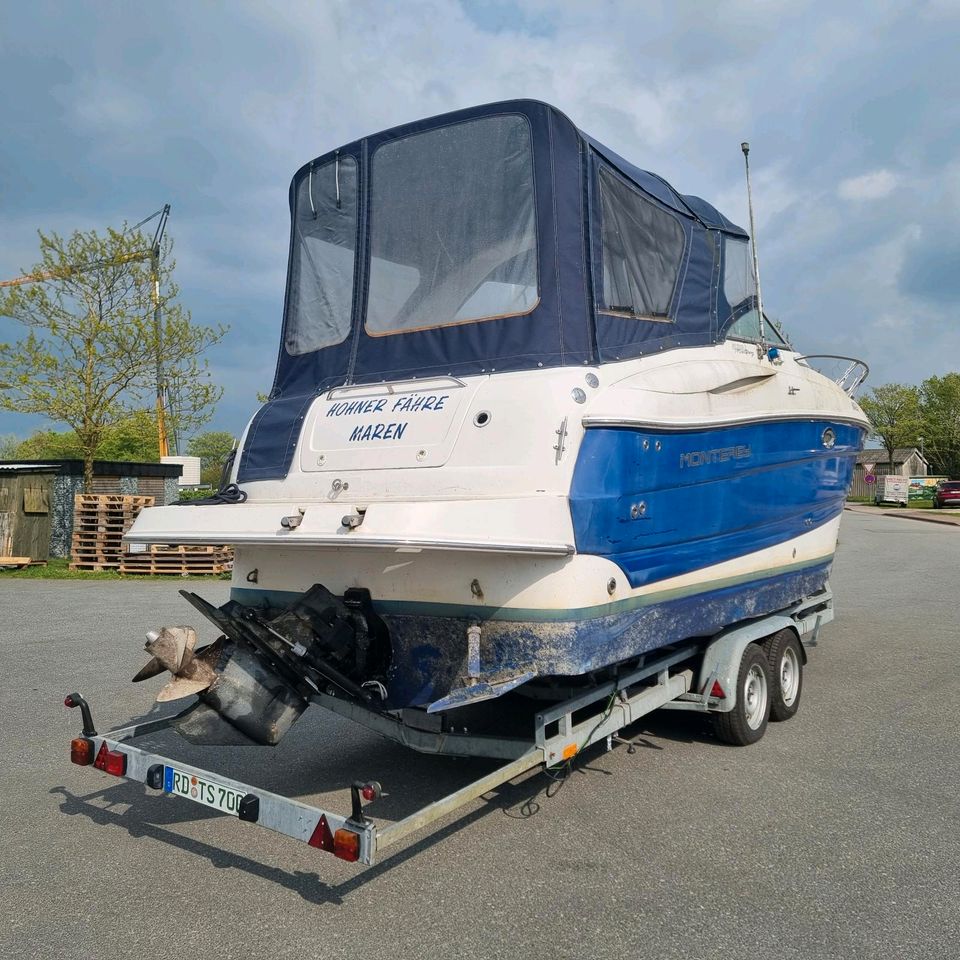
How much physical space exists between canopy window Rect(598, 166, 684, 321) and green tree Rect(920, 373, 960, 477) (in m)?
70.6

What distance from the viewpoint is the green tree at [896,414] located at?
6638 cm

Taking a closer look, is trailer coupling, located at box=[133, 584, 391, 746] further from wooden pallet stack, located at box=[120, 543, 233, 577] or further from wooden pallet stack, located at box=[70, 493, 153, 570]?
wooden pallet stack, located at box=[70, 493, 153, 570]

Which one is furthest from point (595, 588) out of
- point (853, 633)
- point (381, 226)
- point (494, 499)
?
point (853, 633)

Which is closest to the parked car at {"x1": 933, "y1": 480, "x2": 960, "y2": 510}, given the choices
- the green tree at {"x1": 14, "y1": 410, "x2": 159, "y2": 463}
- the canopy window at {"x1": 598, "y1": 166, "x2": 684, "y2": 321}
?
the green tree at {"x1": 14, "y1": 410, "x2": 159, "y2": 463}

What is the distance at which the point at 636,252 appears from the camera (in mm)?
4973

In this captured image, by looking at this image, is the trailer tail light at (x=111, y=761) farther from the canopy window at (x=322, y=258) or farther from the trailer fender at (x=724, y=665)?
the trailer fender at (x=724, y=665)

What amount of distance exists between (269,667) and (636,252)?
9.77 feet

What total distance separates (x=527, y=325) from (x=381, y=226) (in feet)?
4.16

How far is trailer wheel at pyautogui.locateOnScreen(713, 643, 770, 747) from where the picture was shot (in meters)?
5.60

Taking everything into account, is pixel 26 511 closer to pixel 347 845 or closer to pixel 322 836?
pixel 322 836

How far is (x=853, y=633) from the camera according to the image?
9.72 m

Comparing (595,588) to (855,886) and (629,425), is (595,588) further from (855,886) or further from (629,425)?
(855,886)

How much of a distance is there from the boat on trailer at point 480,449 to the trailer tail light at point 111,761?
0.96 ft

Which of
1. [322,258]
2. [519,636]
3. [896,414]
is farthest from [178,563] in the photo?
[896,414]
